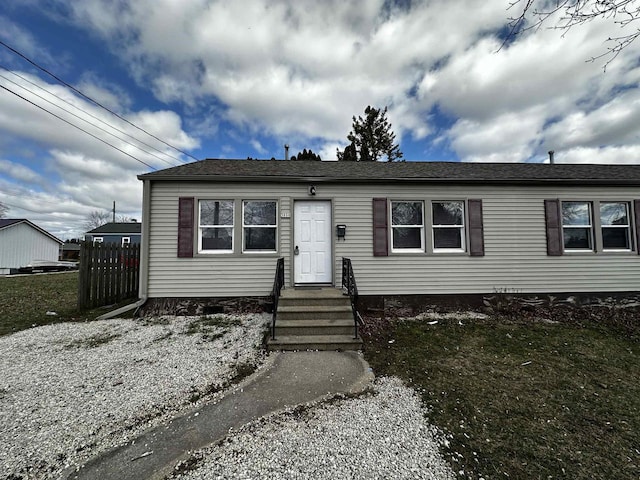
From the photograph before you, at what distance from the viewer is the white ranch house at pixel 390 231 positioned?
6254mm

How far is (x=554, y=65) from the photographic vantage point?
6.32m

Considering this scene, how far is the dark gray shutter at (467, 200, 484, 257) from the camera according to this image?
6.55 metres

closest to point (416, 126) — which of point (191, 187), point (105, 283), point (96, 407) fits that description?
point (191, 187)

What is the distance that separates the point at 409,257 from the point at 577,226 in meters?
4.49

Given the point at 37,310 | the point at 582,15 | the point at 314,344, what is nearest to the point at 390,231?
the point at 314,344

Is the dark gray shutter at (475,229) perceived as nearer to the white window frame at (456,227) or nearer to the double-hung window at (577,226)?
the white window frame at (456,227)

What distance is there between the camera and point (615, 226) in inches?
269

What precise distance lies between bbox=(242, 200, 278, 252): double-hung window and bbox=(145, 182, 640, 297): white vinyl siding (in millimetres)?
172

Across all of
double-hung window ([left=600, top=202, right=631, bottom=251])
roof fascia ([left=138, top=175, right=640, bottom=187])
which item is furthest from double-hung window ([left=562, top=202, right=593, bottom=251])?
roof fascia ([left=138, top=175, right=640, bottom=187])

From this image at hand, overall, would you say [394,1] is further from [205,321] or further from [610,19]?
[205,321]

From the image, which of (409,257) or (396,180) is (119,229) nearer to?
(396,180)

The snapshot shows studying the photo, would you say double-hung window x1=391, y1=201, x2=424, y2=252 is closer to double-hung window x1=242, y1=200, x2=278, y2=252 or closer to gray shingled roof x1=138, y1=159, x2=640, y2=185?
gray shingled roof x1=138, y1=159, x2=640, y2=185

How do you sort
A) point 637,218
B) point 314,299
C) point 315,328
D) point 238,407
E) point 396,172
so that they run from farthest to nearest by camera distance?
point 396,172 < point 637,218 < point 314,299 < point 315,328 < point 238,407

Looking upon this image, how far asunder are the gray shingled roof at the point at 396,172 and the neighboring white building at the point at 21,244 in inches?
941
